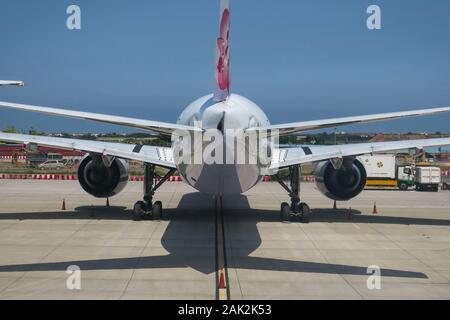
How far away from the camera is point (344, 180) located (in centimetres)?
2062

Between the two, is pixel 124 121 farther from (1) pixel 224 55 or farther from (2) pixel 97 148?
(2) pixel 97 148

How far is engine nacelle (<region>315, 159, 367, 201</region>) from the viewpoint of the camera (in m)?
20.5

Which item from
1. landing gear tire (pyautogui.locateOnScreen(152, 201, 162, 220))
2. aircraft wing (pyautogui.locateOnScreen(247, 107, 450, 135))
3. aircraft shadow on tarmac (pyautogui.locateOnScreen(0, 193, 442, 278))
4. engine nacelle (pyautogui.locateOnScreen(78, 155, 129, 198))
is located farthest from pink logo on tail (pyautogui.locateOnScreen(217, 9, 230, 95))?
engine nacelle (pyautogui.locateOnScreen(78, 155, 129, 198))

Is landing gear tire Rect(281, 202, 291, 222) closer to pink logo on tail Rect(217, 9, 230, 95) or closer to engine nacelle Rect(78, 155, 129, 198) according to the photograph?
engine nacelle Rect(78, 155, 129, 198)

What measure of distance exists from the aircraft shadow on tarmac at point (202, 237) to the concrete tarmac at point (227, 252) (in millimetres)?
31

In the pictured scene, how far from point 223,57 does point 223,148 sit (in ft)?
9.21

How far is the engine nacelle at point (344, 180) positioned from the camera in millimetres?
20500

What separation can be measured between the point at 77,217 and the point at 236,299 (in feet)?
38.5

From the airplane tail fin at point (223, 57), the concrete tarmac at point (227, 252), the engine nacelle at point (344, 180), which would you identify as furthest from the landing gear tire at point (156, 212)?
the airplane tail fin at point (223, 57)

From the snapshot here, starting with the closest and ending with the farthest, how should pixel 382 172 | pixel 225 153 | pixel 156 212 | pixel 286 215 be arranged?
pixel 225 153 → pixel 156 212 → pixel 286 215 → pixel 382 172

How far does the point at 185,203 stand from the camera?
2527cm

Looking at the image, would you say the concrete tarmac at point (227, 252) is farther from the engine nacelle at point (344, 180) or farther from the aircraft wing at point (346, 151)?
the aircraft wing at point (346, 151)

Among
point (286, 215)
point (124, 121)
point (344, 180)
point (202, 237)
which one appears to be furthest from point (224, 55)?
point (344, 180)

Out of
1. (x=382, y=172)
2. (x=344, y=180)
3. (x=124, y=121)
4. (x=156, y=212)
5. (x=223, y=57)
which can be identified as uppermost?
(x=223, y=57)
